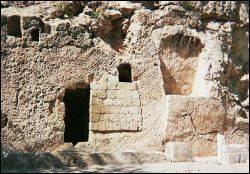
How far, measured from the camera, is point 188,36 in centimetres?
1153

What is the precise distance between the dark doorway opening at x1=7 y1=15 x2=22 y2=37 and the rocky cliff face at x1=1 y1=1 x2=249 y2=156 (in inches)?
0.9

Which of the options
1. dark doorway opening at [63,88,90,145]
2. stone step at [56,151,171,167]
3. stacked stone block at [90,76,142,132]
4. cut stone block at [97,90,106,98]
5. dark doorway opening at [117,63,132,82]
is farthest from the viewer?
dark doorway opening at [63,88,90,145]

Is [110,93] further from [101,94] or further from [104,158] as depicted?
[104,158]

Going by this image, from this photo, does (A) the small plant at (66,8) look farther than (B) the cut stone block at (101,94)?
Yes

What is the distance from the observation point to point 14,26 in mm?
10203

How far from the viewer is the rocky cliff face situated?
31.9 ft

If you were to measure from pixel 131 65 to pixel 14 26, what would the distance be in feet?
9.57

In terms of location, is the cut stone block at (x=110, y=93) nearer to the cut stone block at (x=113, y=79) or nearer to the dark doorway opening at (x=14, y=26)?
the cut stone block at (x=113, y=79)

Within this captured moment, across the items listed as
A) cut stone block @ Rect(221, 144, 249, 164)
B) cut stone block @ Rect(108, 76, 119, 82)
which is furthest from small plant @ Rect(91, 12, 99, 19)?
cut stone block @ Rect(221, 144, 249, 164)

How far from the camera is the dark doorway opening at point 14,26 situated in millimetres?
10125

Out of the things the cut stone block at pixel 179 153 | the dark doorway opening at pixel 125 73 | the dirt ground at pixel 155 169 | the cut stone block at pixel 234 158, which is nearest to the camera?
the dirt ground at pixel 155 169

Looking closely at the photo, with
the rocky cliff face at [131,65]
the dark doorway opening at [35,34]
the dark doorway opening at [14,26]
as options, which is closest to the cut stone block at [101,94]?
the rocky cliff face at [131,65]

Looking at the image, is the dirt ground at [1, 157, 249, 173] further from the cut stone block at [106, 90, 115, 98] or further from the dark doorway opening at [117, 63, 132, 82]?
the dark doorway opening at [117, 63, 132, 82]

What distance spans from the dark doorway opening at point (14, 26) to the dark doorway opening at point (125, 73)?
2.55 metres
